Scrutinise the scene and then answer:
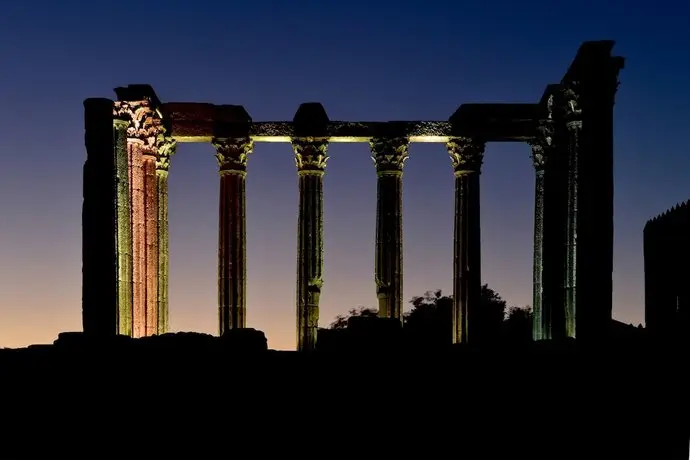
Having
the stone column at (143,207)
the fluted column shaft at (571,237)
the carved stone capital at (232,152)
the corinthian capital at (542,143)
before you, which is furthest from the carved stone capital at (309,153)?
the fluted column shaft at (571,237)

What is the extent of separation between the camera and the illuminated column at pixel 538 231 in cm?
3212

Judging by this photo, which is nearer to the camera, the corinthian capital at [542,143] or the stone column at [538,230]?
the corinthian capital at [542,143]

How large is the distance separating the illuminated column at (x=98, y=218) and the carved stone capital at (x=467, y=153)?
13.6 metres

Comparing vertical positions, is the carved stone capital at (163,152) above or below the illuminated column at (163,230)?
above

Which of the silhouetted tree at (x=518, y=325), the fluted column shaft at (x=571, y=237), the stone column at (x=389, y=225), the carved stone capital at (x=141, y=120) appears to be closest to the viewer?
the fluted column shaft at (x=571, y=237)

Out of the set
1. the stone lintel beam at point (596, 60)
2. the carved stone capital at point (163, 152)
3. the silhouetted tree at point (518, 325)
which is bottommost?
the silhouetted tree at point (518, 325)

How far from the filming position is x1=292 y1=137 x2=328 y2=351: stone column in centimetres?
3303

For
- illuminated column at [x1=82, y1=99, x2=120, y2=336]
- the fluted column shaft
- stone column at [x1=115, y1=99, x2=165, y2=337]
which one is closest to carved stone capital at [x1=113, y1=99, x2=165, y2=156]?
stone column at [x1=115, y1=99, x2=165, y2=337]

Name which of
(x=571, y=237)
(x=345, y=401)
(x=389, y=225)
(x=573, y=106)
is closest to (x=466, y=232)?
(x=389, y=225)

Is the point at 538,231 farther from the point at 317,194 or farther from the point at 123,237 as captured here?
the point at 123,237

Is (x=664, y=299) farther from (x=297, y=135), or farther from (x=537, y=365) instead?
(x=537, y=365)

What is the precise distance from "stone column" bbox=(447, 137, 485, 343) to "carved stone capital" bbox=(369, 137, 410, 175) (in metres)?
1.77

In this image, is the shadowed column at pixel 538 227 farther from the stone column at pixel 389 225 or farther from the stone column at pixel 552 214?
the stone column at pixel 389 225

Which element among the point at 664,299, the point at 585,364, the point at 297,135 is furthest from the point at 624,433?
the point at 664,299
